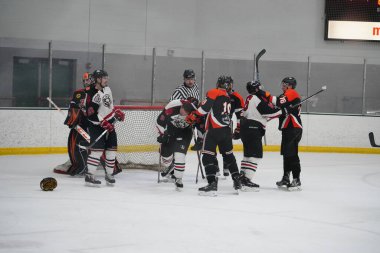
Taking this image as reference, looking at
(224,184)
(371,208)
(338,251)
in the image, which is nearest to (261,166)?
(224,184)

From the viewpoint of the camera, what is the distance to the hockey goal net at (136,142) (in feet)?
28.5

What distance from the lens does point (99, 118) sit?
7117mm

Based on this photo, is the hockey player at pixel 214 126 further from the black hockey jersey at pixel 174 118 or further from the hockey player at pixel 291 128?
the hockey player at pixel 291 128

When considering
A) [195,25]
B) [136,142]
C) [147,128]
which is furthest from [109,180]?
[195,25]

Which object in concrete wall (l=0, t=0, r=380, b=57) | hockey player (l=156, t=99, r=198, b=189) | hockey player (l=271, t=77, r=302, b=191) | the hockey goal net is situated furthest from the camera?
concrete wall (l=0, t=0, r=380, b=57)

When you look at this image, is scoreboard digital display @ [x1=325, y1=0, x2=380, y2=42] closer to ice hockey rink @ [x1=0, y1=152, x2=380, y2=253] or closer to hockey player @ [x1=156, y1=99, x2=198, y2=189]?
ice hockey rink @ [x1=0, y1=152, x2=380, y2=253]

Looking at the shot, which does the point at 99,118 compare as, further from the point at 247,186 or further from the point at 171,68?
the point at 171,68

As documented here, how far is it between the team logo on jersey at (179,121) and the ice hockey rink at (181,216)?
25.7 inches

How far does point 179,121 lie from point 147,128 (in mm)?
1750

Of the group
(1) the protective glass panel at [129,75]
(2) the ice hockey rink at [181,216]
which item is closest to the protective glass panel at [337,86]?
(1) the protective glass panel at [129,75]

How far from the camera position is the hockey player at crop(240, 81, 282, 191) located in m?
7.19

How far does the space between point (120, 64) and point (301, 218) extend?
7040mm

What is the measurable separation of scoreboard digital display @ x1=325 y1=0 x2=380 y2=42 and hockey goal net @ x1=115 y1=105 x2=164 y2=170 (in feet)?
19.7

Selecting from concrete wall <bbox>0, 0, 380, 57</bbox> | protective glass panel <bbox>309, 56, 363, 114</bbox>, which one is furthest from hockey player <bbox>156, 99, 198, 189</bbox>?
protective glass panel <bbox>309, 56, 363, 114</bbox>
